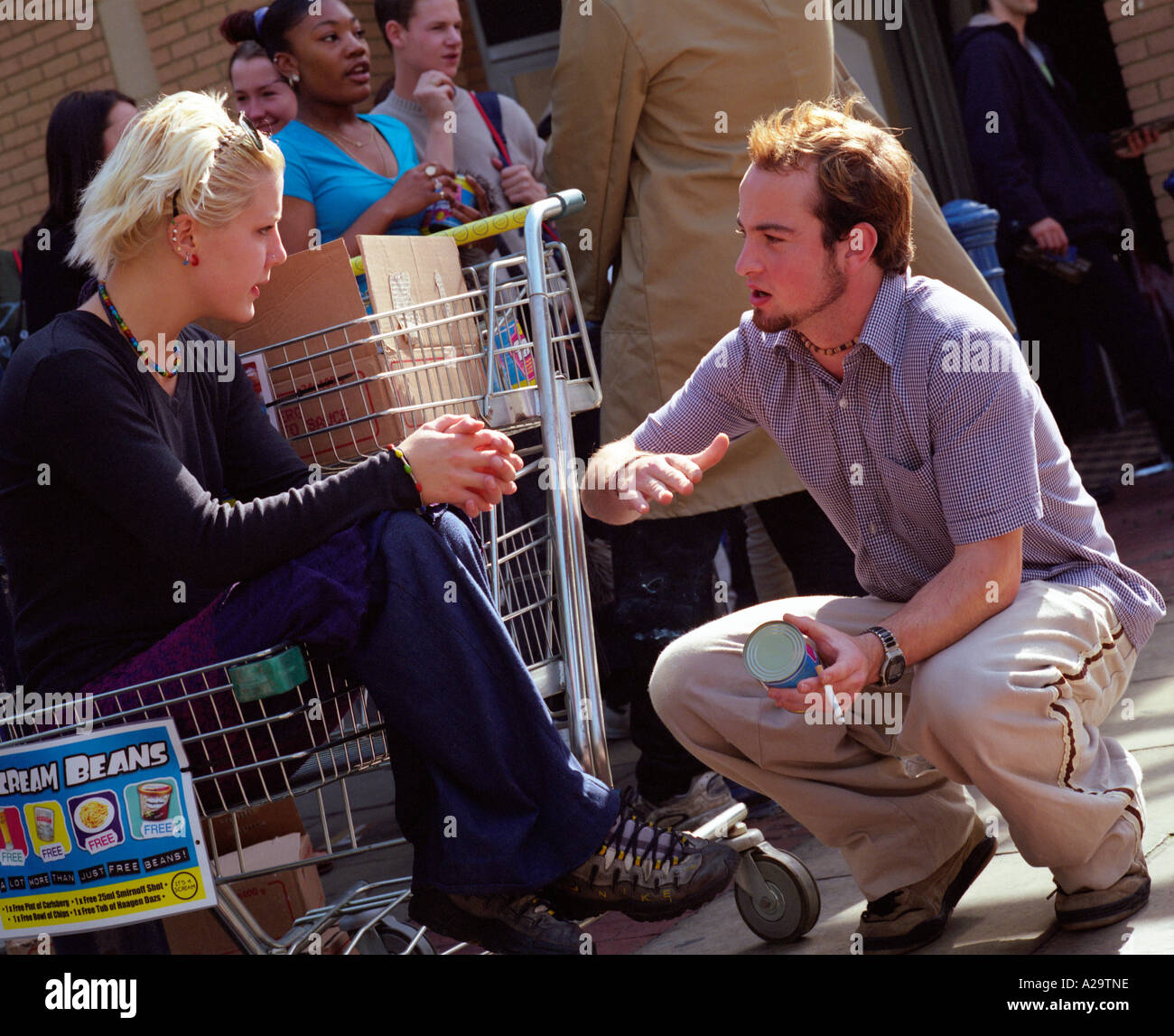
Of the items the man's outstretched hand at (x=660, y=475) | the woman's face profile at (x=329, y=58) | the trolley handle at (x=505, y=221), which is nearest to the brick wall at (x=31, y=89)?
the woman's face profile at (x=329, y=58)

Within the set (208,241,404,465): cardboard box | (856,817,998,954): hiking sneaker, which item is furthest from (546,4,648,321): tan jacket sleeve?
(856,817,998,954): hiking sneaker

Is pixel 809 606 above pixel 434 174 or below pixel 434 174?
below

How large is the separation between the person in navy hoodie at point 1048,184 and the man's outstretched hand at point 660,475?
11.8ft

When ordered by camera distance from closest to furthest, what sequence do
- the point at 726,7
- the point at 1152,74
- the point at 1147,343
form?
→ the point at 726,7, the point at 1147,343, the point at 1152,74

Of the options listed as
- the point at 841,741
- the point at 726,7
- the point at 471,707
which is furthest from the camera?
the point at 726,7

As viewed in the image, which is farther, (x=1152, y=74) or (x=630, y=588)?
(x=1152, y=74)

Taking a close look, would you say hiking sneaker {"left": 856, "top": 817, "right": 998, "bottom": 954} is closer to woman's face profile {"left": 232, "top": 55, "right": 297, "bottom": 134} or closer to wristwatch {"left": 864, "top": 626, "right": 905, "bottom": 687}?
wristwatch {"left": 864, "top": 626, "right": 905, "bottom": 687}

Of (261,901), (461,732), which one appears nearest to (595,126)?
(461,732)

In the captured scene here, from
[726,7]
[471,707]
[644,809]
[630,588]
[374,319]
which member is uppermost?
[726,7]

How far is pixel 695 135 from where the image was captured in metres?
3.47

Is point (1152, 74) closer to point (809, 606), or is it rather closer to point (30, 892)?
point (809, 606)

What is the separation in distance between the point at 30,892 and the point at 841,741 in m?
1.42

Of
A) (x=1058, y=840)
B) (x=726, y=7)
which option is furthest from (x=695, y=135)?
(x=1058, y=840)

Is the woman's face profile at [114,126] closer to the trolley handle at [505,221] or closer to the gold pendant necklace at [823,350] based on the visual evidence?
the trolley handle at [505,221]
